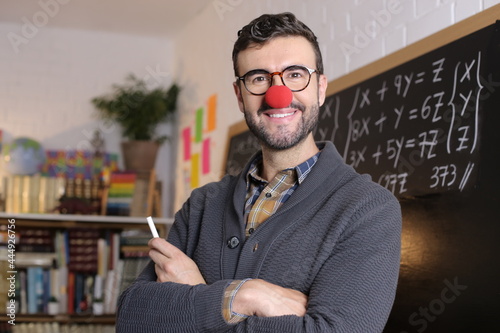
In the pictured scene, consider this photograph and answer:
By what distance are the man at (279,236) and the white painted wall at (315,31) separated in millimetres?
885

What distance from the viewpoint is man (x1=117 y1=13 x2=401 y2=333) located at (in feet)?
4.21

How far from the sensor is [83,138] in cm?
527

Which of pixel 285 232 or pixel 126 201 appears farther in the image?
pixel 126 201

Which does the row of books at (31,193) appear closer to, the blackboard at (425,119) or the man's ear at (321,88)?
the blackboard at (425,119)

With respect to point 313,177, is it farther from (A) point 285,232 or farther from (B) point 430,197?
(B) point 430,197

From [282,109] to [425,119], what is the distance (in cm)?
93

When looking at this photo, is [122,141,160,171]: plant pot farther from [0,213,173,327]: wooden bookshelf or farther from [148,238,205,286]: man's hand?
[148,238,205,286]: man's hand

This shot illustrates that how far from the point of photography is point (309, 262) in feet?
4.43

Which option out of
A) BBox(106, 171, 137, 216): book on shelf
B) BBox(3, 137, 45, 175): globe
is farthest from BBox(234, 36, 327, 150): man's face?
BBox(3, 137, 45, 175): globe

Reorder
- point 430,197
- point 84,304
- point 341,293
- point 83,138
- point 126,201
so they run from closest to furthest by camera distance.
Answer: point 341,293
point 430,197
point 84,304
point 126,201
point 83,138

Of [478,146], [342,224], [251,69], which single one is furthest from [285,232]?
[478,146]

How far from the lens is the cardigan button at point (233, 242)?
146 cm

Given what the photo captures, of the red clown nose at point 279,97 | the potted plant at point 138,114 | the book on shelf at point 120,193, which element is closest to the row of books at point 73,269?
the book on shelf at point 120,193

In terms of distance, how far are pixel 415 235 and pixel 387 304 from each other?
946mm
